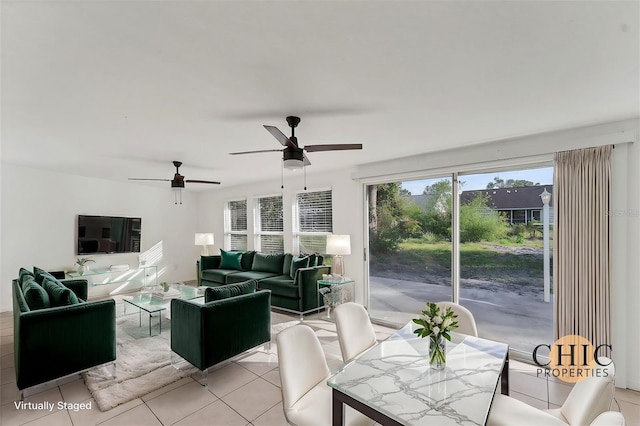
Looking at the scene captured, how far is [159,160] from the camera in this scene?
14.3 feet

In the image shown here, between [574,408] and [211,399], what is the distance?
2536mm

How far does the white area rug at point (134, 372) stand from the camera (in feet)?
8.34

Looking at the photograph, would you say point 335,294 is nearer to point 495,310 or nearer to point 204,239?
point 495,310

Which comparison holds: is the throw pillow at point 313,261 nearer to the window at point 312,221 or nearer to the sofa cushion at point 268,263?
the window at point 312,221

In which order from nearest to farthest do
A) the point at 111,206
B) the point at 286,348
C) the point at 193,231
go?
the point at 286,348 < the point at 111,206 < the point at 193,231

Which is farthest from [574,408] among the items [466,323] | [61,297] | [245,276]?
[245,276]

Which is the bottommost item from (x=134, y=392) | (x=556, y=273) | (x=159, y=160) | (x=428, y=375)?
(x=134, y=392)

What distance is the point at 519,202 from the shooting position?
3.41m

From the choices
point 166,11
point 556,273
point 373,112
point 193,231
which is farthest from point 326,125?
point 193,231

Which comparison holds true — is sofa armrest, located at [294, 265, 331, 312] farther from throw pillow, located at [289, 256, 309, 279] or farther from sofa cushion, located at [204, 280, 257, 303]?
sofa cushion, located at [204, 280, 257, 303]

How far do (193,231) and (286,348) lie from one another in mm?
6951

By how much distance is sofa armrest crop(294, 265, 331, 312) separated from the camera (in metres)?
4.57

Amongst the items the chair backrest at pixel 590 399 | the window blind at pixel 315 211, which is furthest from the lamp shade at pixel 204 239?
the chair backrest at pixel 590 399

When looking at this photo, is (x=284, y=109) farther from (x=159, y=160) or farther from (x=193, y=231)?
(x=193, y=231)
